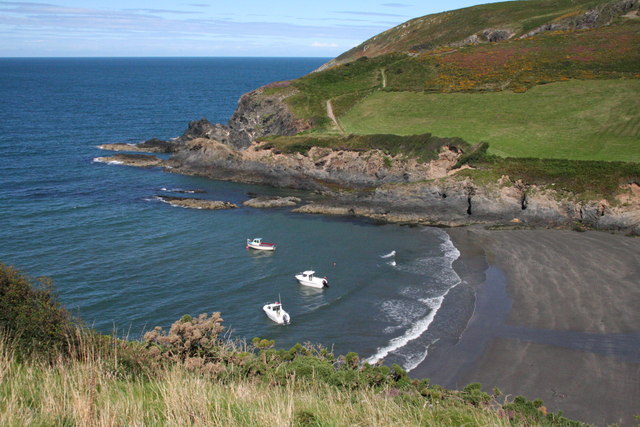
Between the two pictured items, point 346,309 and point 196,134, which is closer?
point 346,309

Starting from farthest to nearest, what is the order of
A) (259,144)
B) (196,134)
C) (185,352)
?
(196,134) → (259,144) → (185,352)

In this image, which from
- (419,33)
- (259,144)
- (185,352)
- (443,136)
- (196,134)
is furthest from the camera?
(419,33)

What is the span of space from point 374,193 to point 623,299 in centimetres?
2760

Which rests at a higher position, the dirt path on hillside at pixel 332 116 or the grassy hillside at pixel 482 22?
the grassy hillside at pixel 482 22

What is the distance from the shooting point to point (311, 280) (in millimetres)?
36906

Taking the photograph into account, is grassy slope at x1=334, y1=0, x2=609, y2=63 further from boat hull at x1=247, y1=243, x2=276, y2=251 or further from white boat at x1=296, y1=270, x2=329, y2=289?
white boat at x1=296, y1=270, x2=329, y2=289

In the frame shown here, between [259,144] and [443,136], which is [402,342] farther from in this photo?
[259,144]

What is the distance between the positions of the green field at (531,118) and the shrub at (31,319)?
5086cm

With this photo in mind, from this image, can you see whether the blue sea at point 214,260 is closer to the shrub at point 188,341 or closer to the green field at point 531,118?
the shrub at point 188,341

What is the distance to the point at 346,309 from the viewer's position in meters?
33.9

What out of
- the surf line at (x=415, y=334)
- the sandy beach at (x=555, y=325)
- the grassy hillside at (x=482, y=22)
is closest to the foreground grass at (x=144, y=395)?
the sandy beach at (x=555, y=325)

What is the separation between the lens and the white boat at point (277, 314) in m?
31.4

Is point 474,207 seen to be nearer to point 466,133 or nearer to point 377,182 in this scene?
point 377,182

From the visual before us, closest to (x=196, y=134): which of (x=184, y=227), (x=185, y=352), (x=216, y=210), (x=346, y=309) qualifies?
(x=216, y=210)
